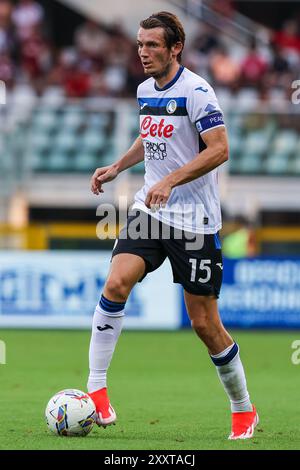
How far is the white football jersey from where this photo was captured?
23.1 ft

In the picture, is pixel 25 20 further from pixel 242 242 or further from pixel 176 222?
pixel 176 222

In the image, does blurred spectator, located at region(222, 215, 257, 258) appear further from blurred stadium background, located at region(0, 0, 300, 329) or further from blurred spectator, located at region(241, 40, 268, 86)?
blurred spectator, located at region(241, 40, 268, 86)

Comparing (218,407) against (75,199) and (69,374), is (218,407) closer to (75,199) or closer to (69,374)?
(69,374)

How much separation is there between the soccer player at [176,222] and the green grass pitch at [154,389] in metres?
0.38

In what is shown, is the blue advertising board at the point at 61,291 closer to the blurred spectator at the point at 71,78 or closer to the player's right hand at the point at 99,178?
the blurred spectator at the point at 71,78

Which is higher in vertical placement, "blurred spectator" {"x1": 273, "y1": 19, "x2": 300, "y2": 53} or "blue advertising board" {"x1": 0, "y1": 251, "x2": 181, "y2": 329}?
"blurred spectator" {"x1": 273, "y1": 19, "x2": 300, "y2": 53}

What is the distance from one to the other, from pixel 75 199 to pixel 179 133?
1250cm

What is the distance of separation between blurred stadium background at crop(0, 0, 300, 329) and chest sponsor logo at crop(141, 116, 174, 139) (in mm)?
8894

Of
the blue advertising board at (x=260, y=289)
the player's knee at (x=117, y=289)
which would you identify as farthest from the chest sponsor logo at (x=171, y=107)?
the blue advertising board at (x=260, y=289)

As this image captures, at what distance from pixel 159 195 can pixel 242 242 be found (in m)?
10.7

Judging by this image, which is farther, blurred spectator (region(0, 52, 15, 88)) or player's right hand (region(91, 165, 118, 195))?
blurred spectator (region(0, 52, 15, 88))

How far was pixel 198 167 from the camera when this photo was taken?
265 inches

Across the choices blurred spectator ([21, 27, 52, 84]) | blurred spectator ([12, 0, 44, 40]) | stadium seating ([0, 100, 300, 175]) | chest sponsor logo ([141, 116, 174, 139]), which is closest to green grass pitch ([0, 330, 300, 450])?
chest sponsor logo ([141, 116, 174, 139])
